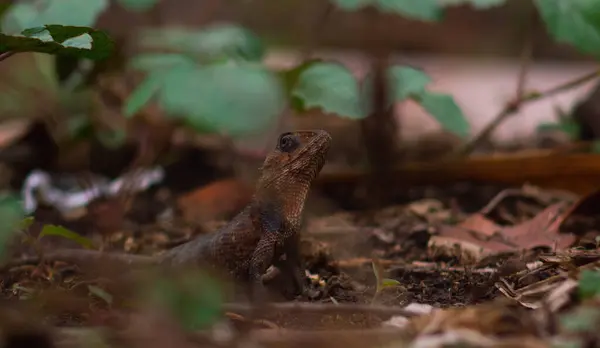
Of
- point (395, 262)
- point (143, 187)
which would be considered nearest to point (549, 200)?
point (395, 262)

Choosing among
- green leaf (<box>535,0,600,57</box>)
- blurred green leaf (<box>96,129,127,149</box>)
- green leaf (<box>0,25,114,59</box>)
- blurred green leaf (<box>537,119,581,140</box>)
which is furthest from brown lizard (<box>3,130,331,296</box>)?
blurred green leaf (<box>537,119,581,140</box>)

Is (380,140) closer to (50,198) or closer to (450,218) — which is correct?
(450,218)

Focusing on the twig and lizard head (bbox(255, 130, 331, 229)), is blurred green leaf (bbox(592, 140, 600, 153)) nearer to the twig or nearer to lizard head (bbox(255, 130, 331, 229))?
lizard head (bbox(255, 130, 331, 229))

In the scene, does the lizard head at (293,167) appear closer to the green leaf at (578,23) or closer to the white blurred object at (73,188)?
the green leaf at (578,23)

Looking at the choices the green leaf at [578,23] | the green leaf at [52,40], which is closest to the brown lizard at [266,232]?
the green leaf at [52,40]

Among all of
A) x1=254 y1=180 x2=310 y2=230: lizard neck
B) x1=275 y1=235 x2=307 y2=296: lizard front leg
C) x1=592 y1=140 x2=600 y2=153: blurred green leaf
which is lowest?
x1=592 y1=140 x2=600 y2=153: blurred green leaf

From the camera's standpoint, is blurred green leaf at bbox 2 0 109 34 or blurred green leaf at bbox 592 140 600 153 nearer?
blurred green leaf at bbox 2 0 109 34

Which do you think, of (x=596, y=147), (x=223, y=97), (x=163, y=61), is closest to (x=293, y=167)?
(x=223, y=97)
